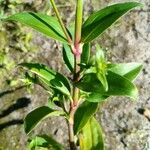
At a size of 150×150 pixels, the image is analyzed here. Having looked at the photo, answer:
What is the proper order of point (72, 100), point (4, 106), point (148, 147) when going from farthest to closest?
1. point (4, 106)
2. point (148, 147)
3. point (72, 100)

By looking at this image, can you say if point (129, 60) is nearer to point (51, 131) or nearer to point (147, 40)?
point (147, 40)

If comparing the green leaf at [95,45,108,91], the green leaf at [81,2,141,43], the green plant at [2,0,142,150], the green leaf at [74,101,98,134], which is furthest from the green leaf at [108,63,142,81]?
the green leaf at [95,45,108,91]

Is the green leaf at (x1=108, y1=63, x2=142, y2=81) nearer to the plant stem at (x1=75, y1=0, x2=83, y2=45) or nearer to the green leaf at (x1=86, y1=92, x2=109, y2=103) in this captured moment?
the green leaf at (x1=86, y1=92, x2=109, y2=103)

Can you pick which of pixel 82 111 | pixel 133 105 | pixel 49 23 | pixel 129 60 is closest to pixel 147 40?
pixel 129 60

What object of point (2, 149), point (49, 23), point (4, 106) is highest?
point (49, 23)

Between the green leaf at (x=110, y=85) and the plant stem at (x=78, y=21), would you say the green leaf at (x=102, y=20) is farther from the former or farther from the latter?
the green leaf at (x=110, y=85)

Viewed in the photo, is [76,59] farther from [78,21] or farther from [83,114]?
[83,114]

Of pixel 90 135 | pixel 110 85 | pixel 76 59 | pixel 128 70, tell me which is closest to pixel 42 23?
pixel 76 59
